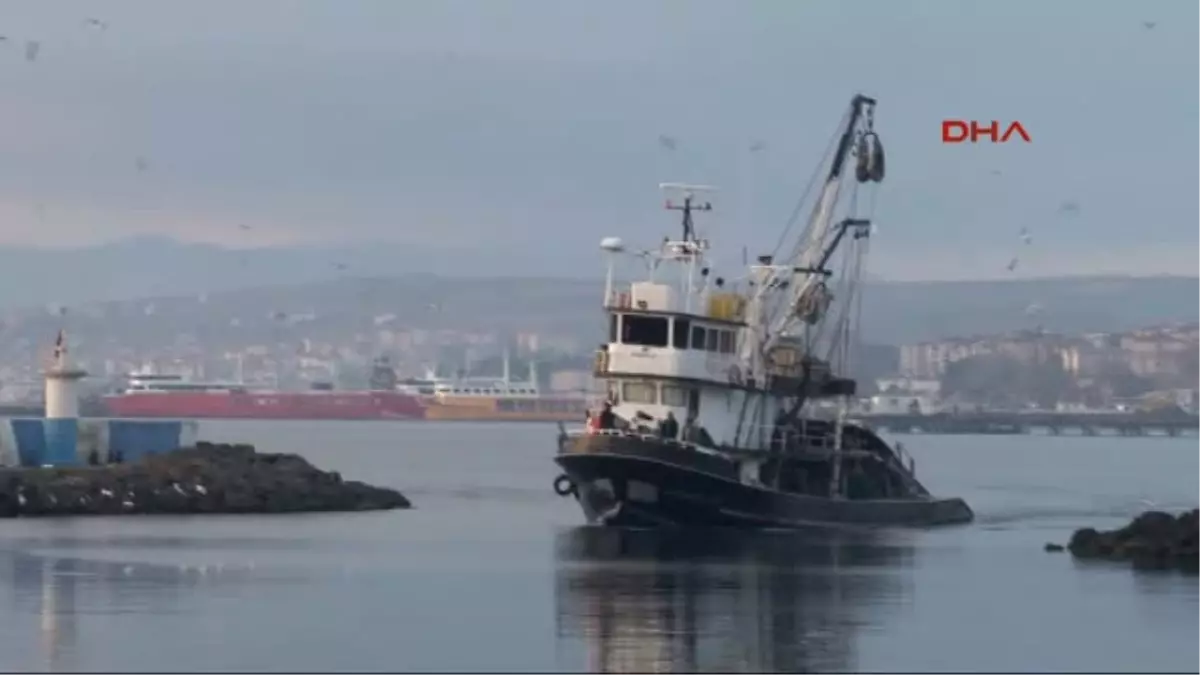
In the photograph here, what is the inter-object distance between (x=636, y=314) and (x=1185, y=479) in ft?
193

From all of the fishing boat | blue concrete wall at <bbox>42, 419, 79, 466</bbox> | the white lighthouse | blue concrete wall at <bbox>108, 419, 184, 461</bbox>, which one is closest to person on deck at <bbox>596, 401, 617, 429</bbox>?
the fishing boat

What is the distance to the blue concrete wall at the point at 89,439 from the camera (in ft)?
214

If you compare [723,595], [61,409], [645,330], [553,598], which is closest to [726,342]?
[645,330]

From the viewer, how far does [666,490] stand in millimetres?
54656

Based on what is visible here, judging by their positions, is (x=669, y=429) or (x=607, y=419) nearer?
(x=669, y=429)

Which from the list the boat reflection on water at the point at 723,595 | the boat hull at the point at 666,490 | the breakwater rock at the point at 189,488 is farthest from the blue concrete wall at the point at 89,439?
the boat hull at the point at 666,490

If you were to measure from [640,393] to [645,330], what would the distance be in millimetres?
1588

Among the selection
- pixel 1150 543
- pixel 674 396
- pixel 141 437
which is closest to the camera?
pixel 1150 543

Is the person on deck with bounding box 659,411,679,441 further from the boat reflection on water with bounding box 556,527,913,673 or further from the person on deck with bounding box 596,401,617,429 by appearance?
the boat reflection on water with bounding box 556,527,913,673

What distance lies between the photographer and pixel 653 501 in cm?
5509

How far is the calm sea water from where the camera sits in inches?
1277

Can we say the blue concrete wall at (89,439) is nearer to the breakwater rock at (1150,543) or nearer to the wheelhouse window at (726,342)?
the wheelhouse window at (726,342)

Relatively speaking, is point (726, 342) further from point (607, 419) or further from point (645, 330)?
point (607, 419)

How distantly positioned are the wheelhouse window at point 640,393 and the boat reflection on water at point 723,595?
2.71 meters
